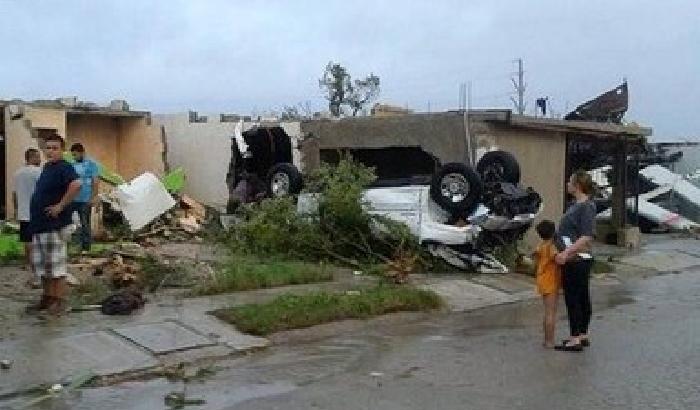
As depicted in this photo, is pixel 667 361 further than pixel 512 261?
No

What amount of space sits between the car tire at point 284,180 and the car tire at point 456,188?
2853 mm

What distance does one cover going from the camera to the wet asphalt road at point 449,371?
668 centimetres

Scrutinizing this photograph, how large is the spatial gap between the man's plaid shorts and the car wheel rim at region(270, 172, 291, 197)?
7375mm

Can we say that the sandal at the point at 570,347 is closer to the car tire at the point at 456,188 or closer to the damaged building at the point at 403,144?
the car tire at the point at 456,188

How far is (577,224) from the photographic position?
28.1 ft

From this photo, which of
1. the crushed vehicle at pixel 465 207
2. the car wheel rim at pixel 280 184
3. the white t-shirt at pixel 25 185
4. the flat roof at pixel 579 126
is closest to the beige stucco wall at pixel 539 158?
the flat roof at pixel 579 126

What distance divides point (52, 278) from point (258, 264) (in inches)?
165

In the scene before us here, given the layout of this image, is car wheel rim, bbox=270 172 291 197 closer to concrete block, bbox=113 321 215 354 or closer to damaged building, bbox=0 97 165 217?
damaged building, bbox=0 97 165 217

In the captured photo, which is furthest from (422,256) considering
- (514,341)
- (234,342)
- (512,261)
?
(234,342)

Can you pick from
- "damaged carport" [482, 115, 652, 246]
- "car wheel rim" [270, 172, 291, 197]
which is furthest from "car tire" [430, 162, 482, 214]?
"damaged carport" [482, 115, 652, 246]

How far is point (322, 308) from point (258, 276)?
187 centimetres

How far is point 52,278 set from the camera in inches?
361

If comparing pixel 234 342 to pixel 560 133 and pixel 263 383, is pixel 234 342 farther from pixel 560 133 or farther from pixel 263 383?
pixel 560 133

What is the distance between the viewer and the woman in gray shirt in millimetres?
8539
